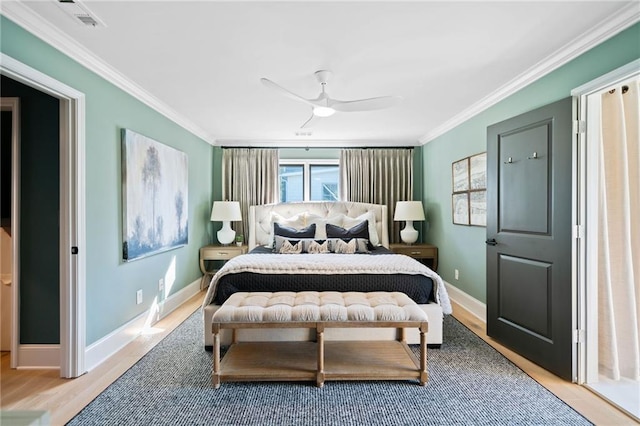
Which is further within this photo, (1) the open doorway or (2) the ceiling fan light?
(2) the ceiling fan light

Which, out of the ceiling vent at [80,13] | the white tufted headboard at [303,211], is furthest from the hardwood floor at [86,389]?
the white tufted headboard at [303,211]

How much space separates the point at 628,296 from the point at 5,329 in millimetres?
4895

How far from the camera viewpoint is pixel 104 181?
278cm

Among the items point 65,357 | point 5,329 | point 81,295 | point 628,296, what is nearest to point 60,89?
point 81,295

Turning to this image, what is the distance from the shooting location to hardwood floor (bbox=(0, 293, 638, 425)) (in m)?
2.06

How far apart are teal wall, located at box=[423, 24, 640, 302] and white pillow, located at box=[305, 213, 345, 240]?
146 cm

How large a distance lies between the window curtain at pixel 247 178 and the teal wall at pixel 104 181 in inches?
74.5

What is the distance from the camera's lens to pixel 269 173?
18.5ft

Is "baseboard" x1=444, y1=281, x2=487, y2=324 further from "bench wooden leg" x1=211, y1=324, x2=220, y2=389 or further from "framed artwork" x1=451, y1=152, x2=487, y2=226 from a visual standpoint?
"bench wooden leg" x1=211, y1=324, x2=220, y2=389

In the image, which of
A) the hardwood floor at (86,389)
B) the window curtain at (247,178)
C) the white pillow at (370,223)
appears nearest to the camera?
the hardwood floor at (86,389)

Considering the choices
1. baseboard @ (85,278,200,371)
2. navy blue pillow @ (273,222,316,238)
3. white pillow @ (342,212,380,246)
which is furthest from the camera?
white pillow @ (342,212,380,246)

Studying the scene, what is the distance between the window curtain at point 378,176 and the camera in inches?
222

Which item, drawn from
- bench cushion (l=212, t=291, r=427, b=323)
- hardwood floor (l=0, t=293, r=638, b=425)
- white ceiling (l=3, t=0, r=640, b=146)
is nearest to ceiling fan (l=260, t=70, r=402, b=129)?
white ceiling (l=3, t=0, r=640, b=146)

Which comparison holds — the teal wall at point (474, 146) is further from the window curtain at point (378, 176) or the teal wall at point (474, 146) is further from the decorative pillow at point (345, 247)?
the decorative pillow at point (345, 247)
